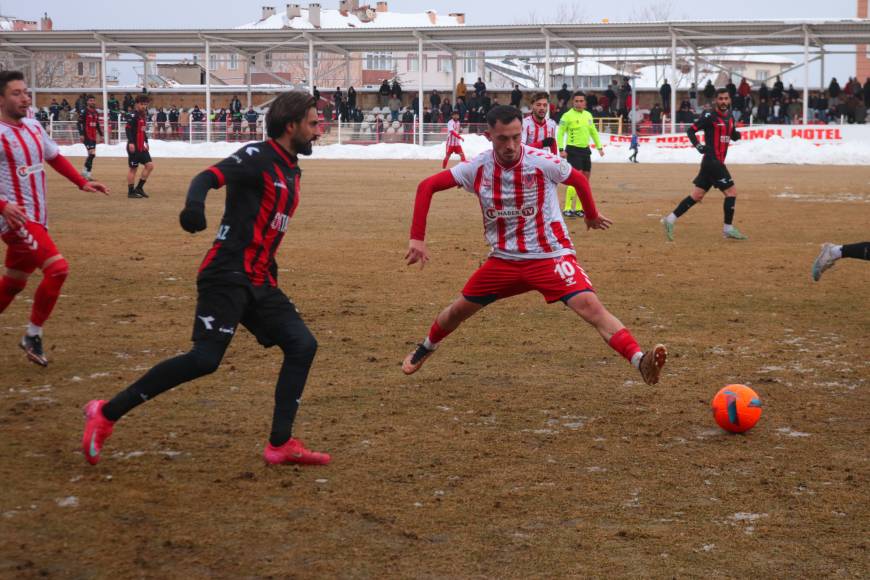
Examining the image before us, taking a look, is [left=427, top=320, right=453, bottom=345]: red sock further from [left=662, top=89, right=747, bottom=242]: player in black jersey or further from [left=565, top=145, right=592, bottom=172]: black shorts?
[left=565, top=145, right=592, bottom=172]: black shorts

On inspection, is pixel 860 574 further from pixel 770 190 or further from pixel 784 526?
pixel 770 190

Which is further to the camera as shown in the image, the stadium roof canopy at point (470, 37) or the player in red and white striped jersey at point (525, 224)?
the stadium roof canopy at point (470, 37)

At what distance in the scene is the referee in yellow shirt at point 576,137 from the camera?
1922cm

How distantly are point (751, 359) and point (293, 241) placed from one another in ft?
28.4

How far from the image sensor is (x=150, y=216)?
19016 millimetres

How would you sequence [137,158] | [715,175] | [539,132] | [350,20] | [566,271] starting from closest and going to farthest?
[566,271] < [715,175] < [539,132] < [137,158] < [350,20]

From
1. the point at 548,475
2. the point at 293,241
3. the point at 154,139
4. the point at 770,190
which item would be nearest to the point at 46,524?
the point at 548,475

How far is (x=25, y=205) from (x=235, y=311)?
3201 millimetres

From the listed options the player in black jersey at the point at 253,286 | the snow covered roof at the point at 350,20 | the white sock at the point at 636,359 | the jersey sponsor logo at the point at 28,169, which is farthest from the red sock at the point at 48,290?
the snow covered roof at the point at 350,20

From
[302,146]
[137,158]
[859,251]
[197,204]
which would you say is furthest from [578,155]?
[197,204]

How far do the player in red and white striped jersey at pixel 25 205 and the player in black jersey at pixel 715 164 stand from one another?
32.3 feet

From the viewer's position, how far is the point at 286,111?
5.55 metres

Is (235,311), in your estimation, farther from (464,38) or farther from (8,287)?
(464,38)

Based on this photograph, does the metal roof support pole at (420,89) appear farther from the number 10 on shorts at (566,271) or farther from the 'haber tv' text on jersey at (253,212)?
the 'haber tv' text on jersey at (253,212)
